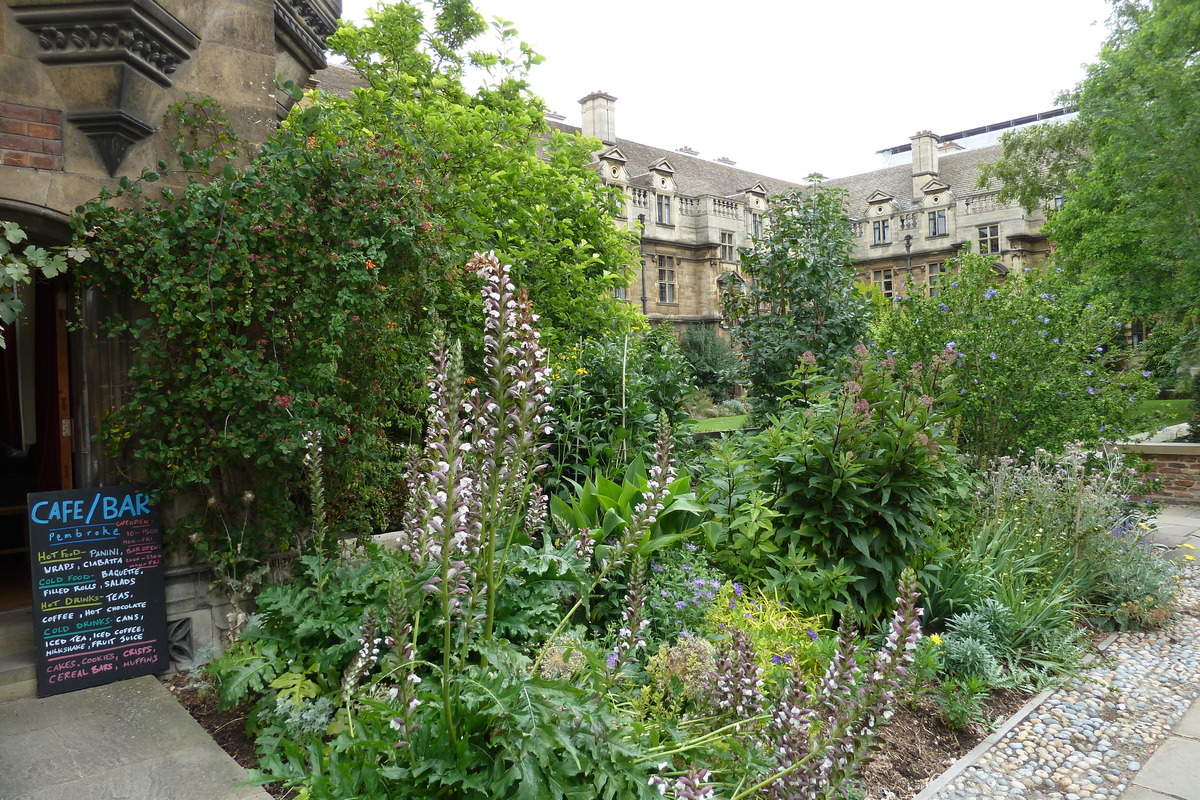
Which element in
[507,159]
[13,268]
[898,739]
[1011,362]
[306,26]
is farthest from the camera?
[507,159]

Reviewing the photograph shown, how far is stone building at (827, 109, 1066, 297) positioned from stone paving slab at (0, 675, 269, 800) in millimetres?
38991

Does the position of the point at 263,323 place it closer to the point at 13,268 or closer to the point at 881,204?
the point at 13,268

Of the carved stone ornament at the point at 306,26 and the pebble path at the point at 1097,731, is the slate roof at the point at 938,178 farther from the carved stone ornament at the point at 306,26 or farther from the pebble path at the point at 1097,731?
the pebble path at the point at 1097,731

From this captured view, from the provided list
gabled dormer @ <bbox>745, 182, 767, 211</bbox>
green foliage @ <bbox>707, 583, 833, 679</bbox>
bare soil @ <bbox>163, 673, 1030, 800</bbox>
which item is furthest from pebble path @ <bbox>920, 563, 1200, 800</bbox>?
gabled dormer @ <bbox>745, 182, 767, 211</bbox>

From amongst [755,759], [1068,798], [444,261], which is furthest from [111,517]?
[1068,798]

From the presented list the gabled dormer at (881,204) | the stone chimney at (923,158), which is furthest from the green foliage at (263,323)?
the stone chimney at (923,158)

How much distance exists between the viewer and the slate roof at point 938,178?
138 ft

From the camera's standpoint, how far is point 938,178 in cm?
4259

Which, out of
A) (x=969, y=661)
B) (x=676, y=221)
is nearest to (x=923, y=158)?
(x=676, y=221)

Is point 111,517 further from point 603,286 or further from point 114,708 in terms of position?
point 603,286

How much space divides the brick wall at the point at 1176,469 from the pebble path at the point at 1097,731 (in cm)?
640

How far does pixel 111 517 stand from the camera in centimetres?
420

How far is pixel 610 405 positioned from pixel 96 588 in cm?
375

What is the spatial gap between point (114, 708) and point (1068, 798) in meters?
4.71
